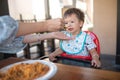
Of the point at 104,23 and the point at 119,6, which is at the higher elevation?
the point at 119,6

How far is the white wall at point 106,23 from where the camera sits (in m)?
3.21

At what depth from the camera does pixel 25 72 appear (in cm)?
80

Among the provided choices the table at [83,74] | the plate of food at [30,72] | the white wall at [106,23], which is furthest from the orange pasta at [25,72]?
the white wall at [106,23]

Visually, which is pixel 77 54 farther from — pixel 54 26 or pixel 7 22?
pixel 7 22

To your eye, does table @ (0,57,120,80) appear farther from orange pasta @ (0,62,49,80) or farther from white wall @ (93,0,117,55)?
white wall @ (93,0,117,55)

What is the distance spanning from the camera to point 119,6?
113 inches

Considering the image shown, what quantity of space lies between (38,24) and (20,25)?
9 cm

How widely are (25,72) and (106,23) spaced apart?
2.76 meters

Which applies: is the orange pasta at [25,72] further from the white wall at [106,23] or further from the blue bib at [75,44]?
the white wall at [106,23]

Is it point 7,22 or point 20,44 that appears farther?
point 20,44

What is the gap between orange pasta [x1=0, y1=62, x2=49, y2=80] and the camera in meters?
0.77

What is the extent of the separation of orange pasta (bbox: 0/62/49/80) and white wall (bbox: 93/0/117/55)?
2648mm

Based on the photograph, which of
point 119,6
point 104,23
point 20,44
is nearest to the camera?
point 20,44

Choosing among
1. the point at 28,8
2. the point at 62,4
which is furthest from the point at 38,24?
the point at 62,4
